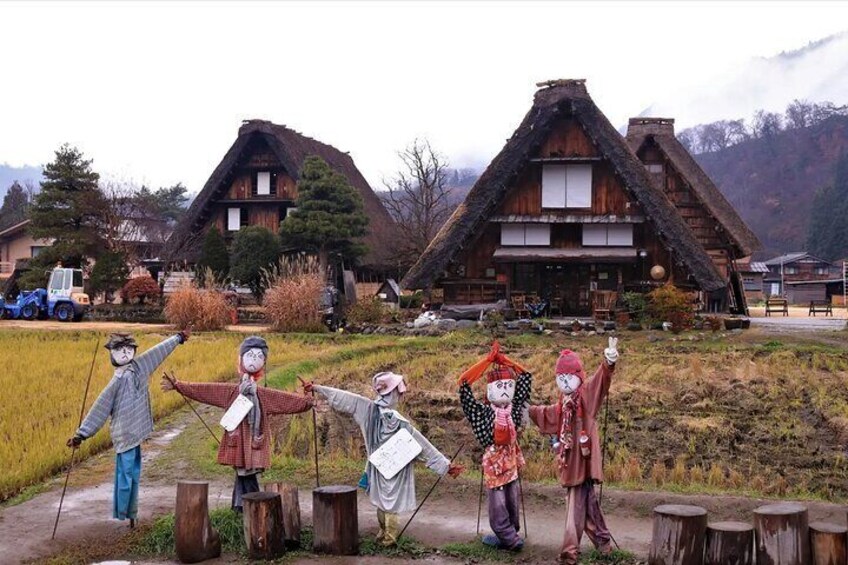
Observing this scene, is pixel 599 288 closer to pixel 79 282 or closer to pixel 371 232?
pixel 371 232

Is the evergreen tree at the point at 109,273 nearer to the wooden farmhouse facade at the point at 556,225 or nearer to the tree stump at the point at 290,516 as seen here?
the wooden farmhouse facade at the point at 556,225

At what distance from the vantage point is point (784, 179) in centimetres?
7194

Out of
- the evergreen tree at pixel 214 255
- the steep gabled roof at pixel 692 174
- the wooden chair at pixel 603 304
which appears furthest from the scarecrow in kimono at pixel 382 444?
the steep gabled roof at pixel 692 174

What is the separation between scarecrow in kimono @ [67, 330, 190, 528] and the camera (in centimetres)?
629

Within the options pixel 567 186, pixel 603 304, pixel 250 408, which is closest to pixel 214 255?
pixel 567 186

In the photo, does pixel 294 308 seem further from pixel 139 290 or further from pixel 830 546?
pixel 830 546

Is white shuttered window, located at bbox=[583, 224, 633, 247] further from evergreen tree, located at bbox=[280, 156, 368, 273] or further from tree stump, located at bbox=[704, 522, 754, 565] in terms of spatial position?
tree stump, located at bbox=[704, 522, 754, 565]

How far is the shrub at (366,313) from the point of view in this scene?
20.9 m

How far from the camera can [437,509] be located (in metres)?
6.71

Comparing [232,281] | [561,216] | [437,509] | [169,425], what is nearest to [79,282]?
[232,281]

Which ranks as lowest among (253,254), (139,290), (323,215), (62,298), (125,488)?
(125,488)

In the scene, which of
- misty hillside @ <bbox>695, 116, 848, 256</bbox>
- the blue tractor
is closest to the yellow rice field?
the blue tractor

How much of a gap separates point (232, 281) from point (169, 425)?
16170 millimetres

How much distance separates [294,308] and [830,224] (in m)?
46.0
